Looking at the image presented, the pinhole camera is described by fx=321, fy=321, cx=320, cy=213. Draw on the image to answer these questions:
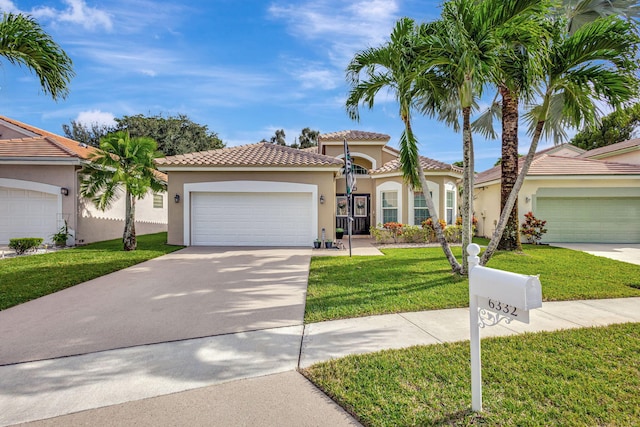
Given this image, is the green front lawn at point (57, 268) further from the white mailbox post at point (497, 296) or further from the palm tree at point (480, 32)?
the palm tree at point (480, 32)

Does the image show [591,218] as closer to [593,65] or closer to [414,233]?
[414,233]

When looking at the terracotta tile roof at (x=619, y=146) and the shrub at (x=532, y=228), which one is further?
the terracotta tile roof at (x=619, y=146)

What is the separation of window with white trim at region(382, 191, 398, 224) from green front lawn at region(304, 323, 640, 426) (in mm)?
12704

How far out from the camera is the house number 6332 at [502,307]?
7.42ft

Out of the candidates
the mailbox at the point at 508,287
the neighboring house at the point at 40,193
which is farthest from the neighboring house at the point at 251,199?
the mailbox at the point at 508,287

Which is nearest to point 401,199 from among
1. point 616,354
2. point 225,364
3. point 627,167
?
point 627,167

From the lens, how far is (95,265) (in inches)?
360

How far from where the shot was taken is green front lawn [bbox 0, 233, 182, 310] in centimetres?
651

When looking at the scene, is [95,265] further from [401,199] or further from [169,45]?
[401,199]

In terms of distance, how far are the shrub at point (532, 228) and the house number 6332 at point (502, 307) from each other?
1386cm

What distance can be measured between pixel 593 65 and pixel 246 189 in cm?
1142

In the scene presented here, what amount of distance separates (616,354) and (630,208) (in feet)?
51.8

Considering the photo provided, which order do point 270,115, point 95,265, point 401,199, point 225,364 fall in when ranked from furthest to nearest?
point 270,115
point 401,199
point 95,265
point 225,364

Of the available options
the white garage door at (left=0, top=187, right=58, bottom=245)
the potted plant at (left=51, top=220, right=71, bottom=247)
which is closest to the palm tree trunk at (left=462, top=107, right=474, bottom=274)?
the potted plant at (left=51, top=220, right=71, bottom=247)
